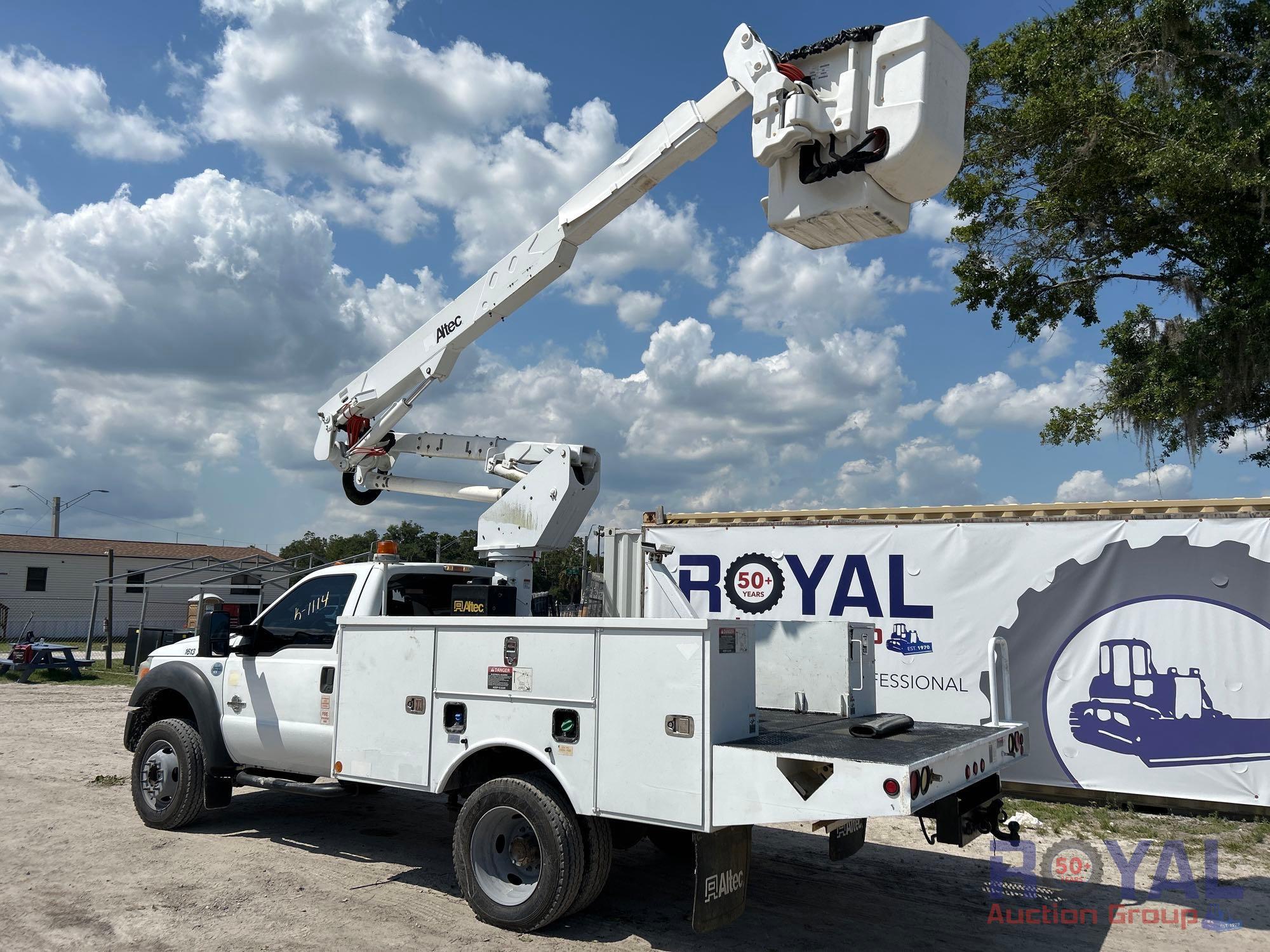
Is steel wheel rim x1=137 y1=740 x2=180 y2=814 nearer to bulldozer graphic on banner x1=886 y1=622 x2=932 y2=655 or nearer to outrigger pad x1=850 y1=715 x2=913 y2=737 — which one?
outrigger pad x1=850 y1=715 x2=913 y2=737

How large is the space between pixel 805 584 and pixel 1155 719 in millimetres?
3963

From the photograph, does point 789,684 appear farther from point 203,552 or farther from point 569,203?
point 203,552

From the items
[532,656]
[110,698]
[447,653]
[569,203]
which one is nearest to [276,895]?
[447,653]

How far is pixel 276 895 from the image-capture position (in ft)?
20.0

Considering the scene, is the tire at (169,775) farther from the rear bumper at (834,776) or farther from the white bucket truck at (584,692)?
the rear bumper at (834,776)

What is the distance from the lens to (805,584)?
1134 centimetres

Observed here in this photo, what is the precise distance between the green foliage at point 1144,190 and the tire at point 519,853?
12.2 metres

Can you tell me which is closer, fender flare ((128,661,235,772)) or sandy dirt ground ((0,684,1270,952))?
sandy dirt ground ((0,684,1270,952))

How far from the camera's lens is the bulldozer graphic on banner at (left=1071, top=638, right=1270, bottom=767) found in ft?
29.1

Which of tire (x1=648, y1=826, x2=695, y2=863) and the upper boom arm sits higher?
the upper boom arm

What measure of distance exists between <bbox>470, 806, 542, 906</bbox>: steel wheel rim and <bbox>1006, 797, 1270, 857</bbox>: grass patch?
5374 millimetres

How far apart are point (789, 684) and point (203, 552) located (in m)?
69.6

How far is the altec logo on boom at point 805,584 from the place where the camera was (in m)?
10.8

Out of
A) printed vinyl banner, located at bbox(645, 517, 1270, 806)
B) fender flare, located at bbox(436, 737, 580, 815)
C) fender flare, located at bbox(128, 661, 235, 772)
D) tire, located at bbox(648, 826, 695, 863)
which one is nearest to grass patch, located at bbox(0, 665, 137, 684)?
fender flare, located at bbox(128, 661, 235, 772)
